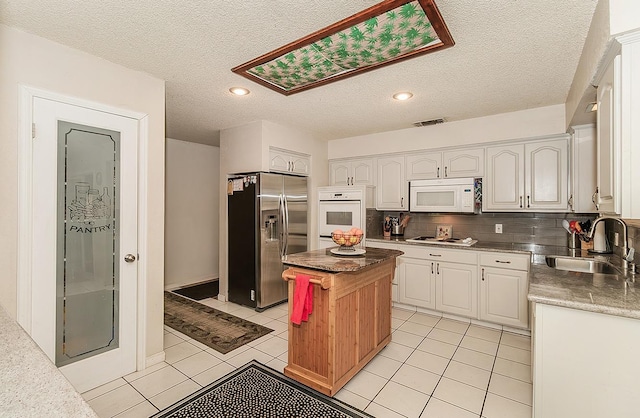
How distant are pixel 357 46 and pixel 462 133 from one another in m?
2.40

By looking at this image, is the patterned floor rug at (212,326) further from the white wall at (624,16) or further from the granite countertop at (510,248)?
the white wall at (624,16)

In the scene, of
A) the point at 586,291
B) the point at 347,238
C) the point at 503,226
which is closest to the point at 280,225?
the point at 347,238

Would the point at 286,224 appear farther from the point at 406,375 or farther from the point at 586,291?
the point at 586,291

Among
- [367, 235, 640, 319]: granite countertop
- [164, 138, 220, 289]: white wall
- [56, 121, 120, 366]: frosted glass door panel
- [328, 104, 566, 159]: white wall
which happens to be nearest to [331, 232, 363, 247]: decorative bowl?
[367, 235, 640, 319]: granite countertop

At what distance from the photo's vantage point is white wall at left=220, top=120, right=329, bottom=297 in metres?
4.02

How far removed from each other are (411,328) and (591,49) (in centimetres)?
294

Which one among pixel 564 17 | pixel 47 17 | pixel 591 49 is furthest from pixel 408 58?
pixel 47 17

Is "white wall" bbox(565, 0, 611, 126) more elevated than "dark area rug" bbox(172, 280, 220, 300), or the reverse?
"white wall" bbox(565, 0, 611, 126)

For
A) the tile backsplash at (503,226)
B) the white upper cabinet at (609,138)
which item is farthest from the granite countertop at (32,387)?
the tile backsplash at (503,226)

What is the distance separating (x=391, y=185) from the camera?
15.0 feet

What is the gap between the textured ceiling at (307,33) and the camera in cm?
178

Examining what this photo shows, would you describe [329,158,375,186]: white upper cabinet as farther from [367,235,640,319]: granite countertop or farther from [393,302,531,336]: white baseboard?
[367,235,640,319]: granite countertop

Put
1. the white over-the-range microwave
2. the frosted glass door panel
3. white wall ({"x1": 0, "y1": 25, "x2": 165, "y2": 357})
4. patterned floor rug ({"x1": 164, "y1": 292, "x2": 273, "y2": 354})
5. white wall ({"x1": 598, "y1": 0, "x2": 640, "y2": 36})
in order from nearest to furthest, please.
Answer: white wall ({"x1": 598, "y1": 0, "x2": 640, "y2": 36}), white wall ({"x1": 0, "y1": 25, "x2": 165, "y2": 357}), the frosted glass door panel, patterned floor rug ({"x1": 164, "y1": 292, "x2": 273, "y2": 354}), the white over-the-range microwave

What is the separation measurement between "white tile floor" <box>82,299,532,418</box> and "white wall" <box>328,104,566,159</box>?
7.53 feet
